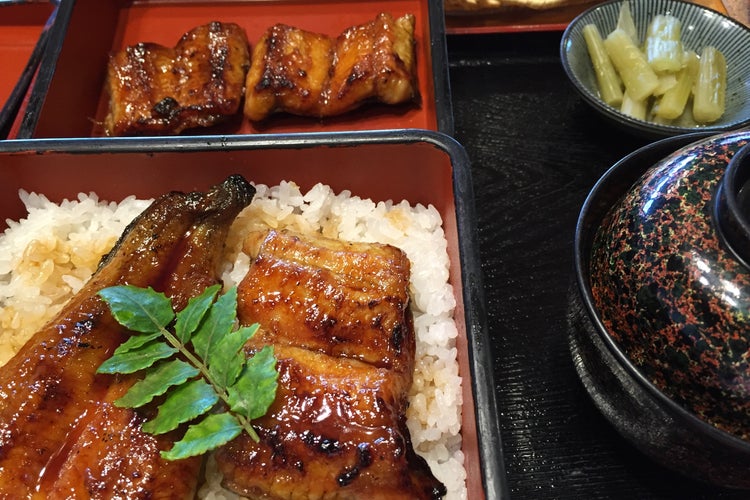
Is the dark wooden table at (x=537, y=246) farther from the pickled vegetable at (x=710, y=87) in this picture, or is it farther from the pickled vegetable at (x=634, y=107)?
the pickled vegetable at (x=710, y=87)

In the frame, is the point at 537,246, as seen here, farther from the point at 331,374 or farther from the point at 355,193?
the point at 331,374

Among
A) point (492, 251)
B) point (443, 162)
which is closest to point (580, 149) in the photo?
point (492, 251)

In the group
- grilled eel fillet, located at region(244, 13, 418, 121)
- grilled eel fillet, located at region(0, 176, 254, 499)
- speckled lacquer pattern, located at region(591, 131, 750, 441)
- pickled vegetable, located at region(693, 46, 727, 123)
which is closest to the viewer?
speckled lacquer pattern, located at region(591, 131, 750, 441)

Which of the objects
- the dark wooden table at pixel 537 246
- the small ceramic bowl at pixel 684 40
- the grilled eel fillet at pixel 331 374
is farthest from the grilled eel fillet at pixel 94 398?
the small ceramic bowl at pixel 684 40

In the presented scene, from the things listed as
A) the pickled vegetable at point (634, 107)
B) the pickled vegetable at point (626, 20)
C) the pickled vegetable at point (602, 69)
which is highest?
the pickled vegetable at point (626, 20)

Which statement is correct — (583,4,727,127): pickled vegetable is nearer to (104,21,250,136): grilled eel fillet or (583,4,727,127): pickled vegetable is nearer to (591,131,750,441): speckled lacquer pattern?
(591,131,750,441): speckled lacquer pattern

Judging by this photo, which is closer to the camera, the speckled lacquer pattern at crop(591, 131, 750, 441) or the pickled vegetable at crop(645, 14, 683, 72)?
the speckled lacquer pattern at crop(591, 131, 750, 441)

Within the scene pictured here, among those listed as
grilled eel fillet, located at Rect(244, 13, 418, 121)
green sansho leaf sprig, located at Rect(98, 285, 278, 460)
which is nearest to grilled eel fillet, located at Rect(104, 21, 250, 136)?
grilled eel fillet, located at Rect(244, 13, 418, 121)
